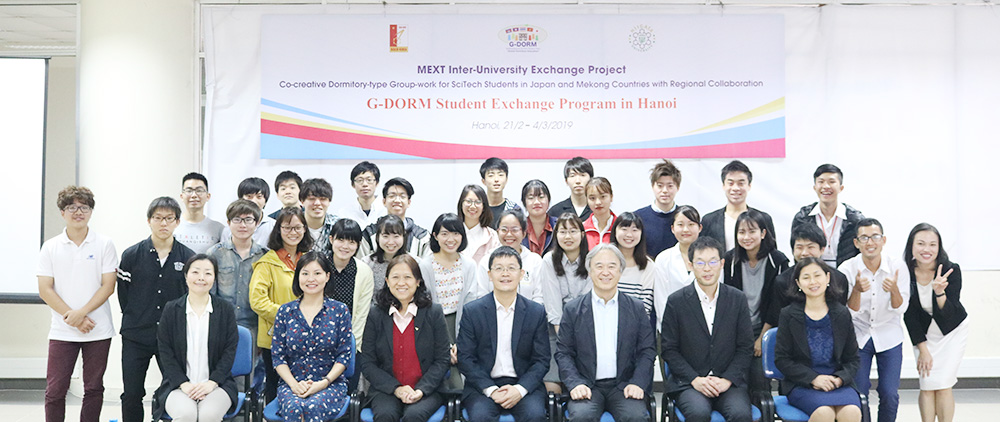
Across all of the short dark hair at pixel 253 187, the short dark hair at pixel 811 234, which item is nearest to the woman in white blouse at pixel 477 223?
the short dark hair at pixel 253 187

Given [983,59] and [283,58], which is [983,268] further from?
[283,58]

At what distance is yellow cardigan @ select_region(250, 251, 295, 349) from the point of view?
3951mm

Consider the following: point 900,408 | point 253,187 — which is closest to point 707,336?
point 900,408

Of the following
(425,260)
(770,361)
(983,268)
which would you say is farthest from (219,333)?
(983,268)

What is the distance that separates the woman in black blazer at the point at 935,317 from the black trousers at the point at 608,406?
1.79 m

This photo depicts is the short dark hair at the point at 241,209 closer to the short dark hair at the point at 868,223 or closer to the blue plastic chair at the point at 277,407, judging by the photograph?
the blue plastic chair at the point at 277,407

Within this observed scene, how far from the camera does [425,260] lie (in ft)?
13.4

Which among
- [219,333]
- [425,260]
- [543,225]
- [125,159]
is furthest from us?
[125,159]

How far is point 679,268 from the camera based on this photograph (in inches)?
161

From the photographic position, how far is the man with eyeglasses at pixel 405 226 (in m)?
4.39

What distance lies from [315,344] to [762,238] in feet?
7.82

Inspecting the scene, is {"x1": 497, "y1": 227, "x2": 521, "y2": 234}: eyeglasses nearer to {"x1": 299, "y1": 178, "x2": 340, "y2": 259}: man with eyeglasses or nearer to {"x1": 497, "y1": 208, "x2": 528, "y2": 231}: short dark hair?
{"x1": 497, "y1": 208, "x2": 528, "y2": 231}: short dark hair

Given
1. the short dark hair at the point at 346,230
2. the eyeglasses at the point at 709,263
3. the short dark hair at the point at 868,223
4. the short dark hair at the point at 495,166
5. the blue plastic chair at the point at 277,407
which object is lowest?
the blue plastic chair at the point at 277,407

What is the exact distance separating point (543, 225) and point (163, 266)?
2.17m
